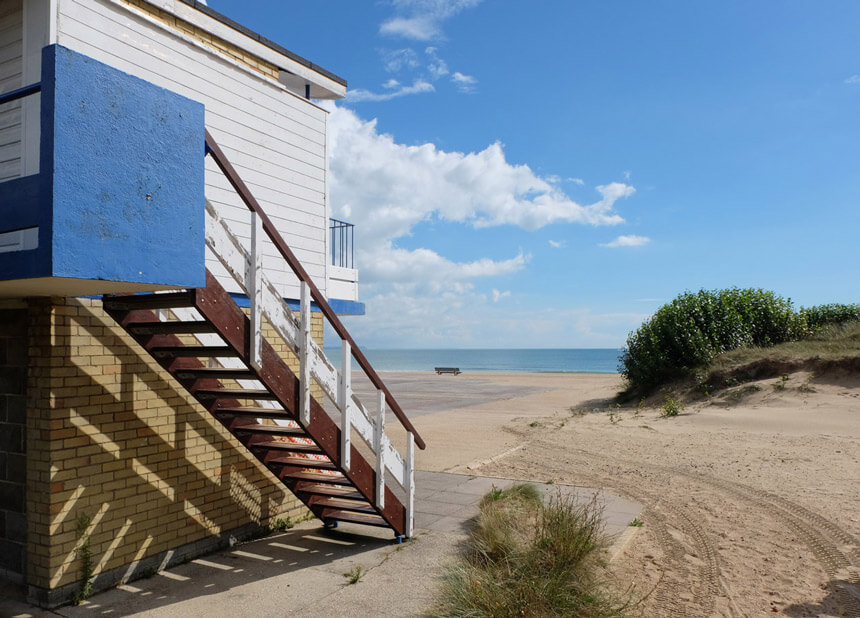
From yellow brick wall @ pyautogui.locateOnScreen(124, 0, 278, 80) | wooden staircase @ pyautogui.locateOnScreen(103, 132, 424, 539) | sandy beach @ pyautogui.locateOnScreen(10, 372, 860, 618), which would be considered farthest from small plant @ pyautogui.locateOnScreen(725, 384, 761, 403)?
yellow brick wall @ pyautogui.locateOnScreen(124, 0, 278, 80)

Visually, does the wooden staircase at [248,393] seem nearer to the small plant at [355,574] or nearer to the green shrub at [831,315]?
the small plant at [355,574]

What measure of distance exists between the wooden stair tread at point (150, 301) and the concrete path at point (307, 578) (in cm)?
241

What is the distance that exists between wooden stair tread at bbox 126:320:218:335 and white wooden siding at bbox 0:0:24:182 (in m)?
1.62

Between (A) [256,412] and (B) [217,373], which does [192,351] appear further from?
(A) [256,412]

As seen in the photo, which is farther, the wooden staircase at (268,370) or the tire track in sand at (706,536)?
the tire track in sand at (706,536)

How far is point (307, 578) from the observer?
6.14 m

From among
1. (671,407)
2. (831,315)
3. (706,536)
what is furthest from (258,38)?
(831,315)

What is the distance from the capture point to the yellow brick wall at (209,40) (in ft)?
22.2

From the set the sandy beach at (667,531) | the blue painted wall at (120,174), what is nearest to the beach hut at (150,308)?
the blue painted wall at (120,174)

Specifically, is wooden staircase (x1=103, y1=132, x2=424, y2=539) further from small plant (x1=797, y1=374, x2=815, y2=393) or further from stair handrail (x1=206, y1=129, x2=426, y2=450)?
small plant (x1=797, y1=374, x2=815, y2=393)

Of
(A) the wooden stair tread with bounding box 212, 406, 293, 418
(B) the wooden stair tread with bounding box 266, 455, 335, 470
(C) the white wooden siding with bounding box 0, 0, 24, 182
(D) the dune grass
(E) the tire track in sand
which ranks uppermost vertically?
(C) the white wooden siding with bounding box 0, 0, 24, 182

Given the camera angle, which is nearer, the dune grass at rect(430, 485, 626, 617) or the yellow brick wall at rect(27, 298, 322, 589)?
the dune grass at rect(430, 485, 626, 617)

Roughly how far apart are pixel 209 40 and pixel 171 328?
3780 millimetres

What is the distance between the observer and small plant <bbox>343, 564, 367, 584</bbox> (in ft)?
19.7
